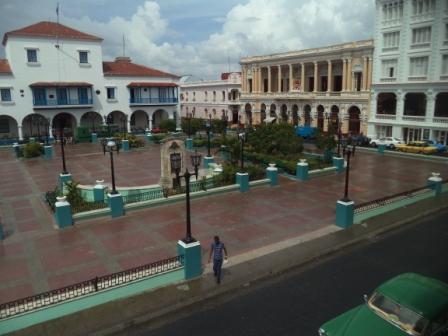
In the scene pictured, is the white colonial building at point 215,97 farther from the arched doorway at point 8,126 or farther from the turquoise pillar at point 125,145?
the arched doorway at point 8,126

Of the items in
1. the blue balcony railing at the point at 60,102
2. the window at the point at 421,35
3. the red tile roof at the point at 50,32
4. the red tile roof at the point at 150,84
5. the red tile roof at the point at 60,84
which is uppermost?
the red tile roof at the point at 50,32

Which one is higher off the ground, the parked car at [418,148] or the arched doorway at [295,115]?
the arched doorway at [295,115]

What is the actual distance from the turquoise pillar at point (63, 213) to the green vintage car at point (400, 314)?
1113 centimetres

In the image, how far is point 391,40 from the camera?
40.3 meters

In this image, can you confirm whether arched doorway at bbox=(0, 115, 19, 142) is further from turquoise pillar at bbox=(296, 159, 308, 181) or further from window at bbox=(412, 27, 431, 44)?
window at bbox=(412, 27, 431, 44)

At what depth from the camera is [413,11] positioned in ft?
124

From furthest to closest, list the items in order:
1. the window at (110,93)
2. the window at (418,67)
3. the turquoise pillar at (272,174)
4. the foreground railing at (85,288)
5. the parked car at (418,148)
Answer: the window at (110,93)
the window at (418,67)
the parked car at (418,148)
the turquoise pillar at (272,174)
the foreground railing at (85,288)

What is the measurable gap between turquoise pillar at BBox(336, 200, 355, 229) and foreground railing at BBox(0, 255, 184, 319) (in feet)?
23.1

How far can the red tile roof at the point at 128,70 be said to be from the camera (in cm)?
4858

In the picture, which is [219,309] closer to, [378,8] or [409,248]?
[409,248]

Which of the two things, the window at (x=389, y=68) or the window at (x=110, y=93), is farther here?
the window at (x=110, y=93)

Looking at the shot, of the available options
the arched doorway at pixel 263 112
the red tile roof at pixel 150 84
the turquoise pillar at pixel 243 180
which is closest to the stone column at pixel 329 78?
the arched doorway at pixel 263 112

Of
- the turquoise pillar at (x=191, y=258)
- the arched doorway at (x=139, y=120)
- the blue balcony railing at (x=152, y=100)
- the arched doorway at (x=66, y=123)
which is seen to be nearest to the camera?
the turquoise pillar at (x=191, y=258)

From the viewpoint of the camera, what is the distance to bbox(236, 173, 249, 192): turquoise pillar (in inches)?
795
